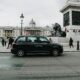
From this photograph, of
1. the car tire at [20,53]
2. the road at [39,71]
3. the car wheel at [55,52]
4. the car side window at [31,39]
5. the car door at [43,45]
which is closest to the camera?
the road at [39,71]

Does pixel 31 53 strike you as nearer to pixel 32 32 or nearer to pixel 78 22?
pixel 78 22

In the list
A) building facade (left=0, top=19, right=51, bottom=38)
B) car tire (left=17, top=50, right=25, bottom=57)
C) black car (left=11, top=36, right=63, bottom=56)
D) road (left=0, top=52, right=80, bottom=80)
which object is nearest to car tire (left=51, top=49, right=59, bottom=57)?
black car (left=11, top=36, right=63, bottom=56)

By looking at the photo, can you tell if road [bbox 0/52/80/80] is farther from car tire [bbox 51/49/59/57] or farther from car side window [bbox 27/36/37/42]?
car tire [bbox 51/49/59/57]

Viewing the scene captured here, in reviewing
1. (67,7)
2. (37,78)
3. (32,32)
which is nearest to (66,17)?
(67,7)

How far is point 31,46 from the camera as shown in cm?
1791

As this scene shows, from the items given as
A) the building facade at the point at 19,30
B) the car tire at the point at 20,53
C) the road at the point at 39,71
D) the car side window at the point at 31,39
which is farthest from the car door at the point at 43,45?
the building facade at the point at 19,30

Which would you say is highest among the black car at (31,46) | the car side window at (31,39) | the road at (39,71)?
the car side window at (31,39)

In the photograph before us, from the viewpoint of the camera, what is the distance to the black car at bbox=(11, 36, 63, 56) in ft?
58.6

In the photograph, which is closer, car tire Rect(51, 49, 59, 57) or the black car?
the black car

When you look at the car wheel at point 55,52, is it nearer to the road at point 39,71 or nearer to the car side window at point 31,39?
the car side window at point 31,39

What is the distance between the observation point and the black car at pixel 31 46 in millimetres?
17875

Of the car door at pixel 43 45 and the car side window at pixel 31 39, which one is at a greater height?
the car side window at pixel 31 39

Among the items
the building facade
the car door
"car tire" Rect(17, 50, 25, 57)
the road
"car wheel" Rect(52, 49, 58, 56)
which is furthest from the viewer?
the building facade

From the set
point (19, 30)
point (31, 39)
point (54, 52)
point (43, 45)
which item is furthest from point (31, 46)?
point (19, 30)
